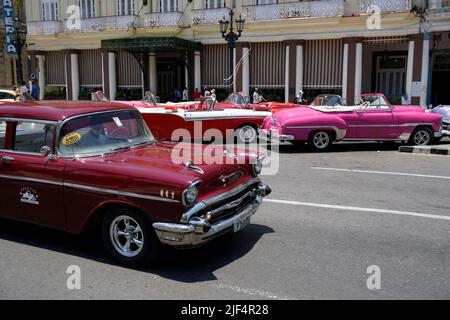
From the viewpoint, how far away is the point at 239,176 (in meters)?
5.25

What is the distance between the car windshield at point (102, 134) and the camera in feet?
16.7

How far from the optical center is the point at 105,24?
29.8m

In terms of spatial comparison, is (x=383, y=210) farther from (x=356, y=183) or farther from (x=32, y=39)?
(x=32, y=39)

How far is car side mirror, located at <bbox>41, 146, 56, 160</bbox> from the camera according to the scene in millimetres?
5027

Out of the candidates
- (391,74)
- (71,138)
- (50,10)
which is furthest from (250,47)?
(71,138)

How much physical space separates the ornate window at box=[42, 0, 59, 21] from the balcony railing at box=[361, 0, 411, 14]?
20.9m

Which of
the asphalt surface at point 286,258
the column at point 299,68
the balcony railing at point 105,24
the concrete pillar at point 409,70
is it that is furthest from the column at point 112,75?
the asphalt surface at point 286,258

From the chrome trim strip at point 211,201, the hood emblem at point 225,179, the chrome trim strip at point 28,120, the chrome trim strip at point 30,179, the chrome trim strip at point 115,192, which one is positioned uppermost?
the chrome trim strip at point 28,120

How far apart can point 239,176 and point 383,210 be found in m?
2.69

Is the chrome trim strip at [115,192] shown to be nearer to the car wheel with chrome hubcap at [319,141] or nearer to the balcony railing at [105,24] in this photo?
the car wheel with chrome hubcap at [319,141]

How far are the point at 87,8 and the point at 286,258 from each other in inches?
1179

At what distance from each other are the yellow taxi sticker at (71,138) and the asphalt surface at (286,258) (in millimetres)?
1217

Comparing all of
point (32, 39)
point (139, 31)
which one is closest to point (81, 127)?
point (139, 31)

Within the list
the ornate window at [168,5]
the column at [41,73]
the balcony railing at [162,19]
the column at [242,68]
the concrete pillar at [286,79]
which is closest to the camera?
the concrete pillar at [286,79]
